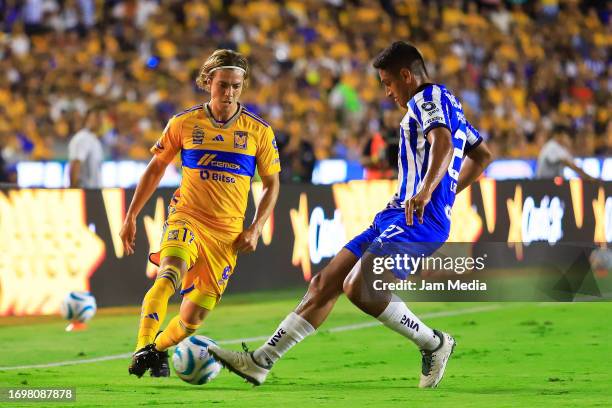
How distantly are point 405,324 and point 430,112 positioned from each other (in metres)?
1.37

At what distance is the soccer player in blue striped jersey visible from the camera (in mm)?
7773

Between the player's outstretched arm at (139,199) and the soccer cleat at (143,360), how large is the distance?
81cm

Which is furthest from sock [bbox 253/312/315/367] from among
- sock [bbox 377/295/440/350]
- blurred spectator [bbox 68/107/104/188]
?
blurred spectator [bbox 68/107/104/188]

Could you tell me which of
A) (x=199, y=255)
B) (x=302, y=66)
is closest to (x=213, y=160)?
(x=199, y=255)

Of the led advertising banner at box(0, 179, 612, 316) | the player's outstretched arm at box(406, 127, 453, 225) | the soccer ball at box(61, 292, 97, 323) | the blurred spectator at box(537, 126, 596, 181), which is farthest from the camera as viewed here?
the blurred spectator at box(537, 126, 596, 181)

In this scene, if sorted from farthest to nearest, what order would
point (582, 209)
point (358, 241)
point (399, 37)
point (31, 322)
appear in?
point (399, 37) → point (582, 209) → point (31, 322) → point (358, 241)

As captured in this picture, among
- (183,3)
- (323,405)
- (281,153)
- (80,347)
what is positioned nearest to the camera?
(323,405)

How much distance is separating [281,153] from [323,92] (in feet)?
20.9

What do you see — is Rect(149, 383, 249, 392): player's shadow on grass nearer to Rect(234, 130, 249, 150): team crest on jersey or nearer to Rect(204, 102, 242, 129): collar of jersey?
Rect(234, 130, 249, 150): team crest on jersey

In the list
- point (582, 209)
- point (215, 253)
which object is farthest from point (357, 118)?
point (215, 253)

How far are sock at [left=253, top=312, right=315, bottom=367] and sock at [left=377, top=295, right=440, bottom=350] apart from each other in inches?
19.5

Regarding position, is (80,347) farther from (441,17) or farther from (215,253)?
(441,17)

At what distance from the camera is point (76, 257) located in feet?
44.1

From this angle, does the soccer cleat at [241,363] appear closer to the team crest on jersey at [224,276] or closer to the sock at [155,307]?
the sock at [155,307]
